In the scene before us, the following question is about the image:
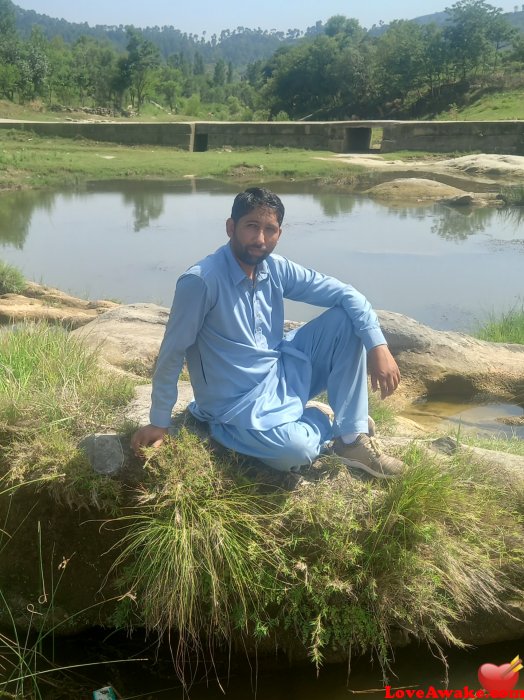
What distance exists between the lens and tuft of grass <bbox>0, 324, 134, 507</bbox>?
3307 mm

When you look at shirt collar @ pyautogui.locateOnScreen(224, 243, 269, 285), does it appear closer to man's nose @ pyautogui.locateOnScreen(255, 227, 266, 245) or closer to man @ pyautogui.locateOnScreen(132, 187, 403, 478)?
man @ pyautogui.locateOnScreen(132, 187, 403, 478)

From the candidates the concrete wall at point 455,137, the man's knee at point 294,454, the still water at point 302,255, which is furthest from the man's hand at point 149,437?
the concrete wall at point 455,137

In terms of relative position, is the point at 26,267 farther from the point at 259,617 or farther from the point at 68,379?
the point at 259,617

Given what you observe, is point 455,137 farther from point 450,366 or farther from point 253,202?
point 253,202

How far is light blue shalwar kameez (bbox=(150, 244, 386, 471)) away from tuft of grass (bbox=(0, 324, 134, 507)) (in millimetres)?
452

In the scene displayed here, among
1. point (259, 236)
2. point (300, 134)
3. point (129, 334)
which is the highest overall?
point (259, 236)

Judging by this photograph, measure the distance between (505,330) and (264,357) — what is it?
5.25 m

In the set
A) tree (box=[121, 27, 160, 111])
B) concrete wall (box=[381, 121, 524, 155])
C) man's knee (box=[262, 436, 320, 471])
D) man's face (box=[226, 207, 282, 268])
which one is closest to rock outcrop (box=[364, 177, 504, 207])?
concrete wall (box=[381, 121, 524, 155])

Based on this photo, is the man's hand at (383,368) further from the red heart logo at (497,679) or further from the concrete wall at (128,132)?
the concrete wall at (128,132)

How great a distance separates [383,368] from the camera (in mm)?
3320

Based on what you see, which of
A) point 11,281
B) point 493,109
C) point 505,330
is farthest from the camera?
point 493,109

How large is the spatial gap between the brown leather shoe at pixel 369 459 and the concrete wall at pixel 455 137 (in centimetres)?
2453

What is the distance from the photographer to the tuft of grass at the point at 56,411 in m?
3.31

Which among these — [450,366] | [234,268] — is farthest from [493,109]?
[234,268]
